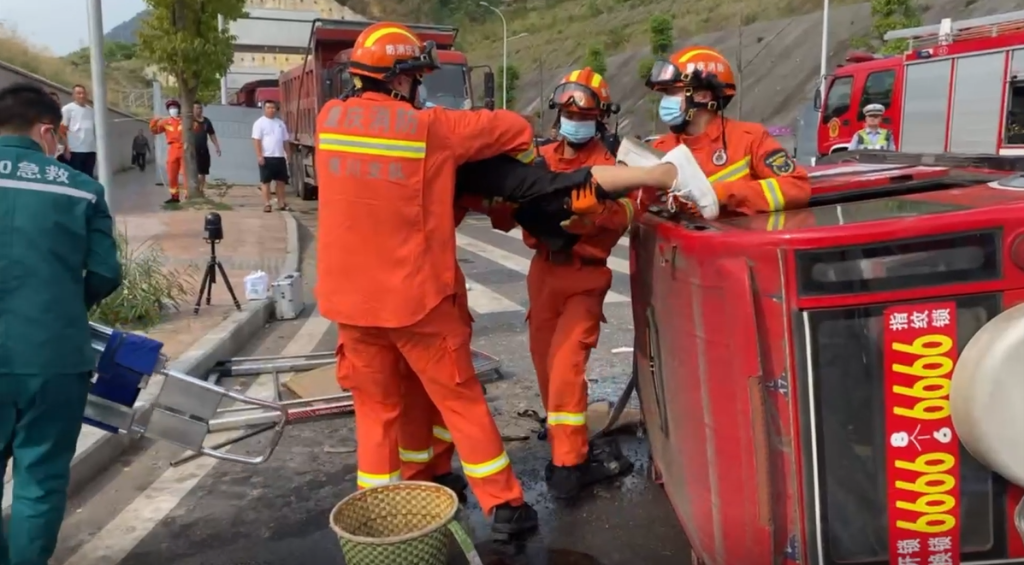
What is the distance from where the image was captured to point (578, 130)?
405 cm

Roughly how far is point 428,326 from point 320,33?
14795mm

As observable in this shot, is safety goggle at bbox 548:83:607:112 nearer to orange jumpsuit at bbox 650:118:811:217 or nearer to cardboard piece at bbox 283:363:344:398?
orange jumpsuit at bbox 650:118:811:217

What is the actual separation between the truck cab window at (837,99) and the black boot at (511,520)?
14304mm

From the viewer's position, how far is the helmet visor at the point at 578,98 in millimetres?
3965

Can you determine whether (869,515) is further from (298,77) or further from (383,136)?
(298,77)

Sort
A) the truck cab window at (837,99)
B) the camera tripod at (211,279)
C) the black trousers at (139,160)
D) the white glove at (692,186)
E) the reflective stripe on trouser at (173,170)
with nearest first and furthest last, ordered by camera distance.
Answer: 1. the white glove at (692,186)
2. the camera tripod at (211,279)
3. the truck cab window at (837,99)
4. the reflective stripe on trouser at (173,170)
5. the black trousers at (139,160)

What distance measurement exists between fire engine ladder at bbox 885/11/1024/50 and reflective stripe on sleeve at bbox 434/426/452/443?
1215 centimetres

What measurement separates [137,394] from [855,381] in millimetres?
2610

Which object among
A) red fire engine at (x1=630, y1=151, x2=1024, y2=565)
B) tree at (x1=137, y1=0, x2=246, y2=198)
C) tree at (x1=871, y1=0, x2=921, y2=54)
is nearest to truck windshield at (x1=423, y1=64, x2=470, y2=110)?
tree at (x1=137, y1=0, x2=246, y2=198)

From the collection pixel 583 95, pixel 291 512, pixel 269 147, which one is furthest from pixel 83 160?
pixel 583 95

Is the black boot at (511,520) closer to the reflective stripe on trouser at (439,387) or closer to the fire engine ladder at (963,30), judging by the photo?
the reflective stripe on trouser at (439,387)

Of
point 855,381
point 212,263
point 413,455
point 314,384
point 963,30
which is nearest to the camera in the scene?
point 855,381

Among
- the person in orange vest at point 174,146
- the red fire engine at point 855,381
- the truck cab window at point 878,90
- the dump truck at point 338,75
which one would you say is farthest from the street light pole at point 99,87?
the truck cab window at point 878,90

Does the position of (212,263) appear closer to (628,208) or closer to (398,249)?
(398,249)
